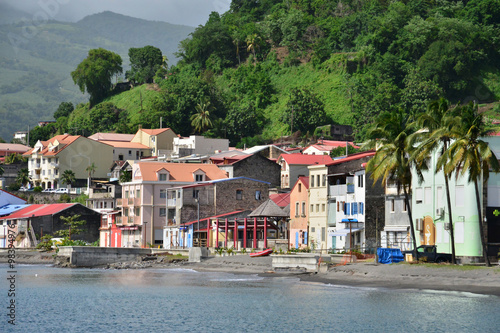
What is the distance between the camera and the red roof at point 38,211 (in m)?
125

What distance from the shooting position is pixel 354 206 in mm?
80875

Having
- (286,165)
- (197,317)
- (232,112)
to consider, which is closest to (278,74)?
(232,112)

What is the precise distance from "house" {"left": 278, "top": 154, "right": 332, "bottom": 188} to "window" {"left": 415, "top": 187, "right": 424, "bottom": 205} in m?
38.4

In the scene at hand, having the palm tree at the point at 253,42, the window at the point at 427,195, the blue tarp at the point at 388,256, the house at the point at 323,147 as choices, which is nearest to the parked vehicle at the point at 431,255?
the blue tarp at the point at 388,256

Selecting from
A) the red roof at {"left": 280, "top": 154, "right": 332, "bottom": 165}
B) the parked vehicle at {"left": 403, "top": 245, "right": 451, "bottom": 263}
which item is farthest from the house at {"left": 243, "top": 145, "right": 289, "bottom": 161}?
the parked vehicle at {"left": 403, "top": 245, "right": 451, "bottom": 263}

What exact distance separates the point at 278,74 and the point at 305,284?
4704 inches

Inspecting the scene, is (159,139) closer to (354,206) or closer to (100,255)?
(100,255)

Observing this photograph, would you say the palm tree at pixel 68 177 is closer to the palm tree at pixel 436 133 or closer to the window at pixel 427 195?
the window at pixel 427 195

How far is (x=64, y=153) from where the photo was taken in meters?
159

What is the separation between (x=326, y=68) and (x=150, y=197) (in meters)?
68.8

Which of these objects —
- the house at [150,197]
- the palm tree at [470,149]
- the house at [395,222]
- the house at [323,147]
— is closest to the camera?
the palm tree at [470,149]

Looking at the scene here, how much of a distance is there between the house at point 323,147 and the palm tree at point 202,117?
32.1m

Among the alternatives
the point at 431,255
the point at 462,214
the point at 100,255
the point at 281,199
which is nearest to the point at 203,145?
the point at 281,199

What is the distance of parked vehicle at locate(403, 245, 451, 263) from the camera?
6400cm
